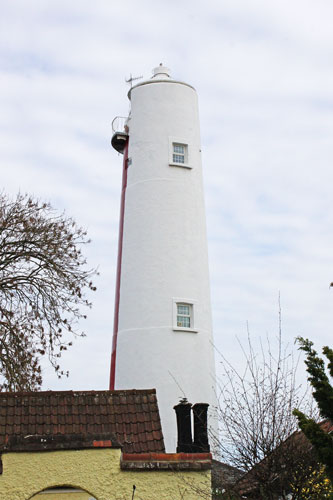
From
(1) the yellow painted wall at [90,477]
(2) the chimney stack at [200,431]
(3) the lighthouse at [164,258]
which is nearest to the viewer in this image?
(1) the yellow painted wall at [90,477]

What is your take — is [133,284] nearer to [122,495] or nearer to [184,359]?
[184,359]

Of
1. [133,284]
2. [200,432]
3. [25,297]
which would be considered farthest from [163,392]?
[200,432]

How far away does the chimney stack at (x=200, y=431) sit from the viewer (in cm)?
1077

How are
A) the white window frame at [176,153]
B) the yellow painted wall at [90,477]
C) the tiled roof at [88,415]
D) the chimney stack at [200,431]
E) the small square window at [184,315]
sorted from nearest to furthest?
the yellow painted wall at [90,477]
the chimney stack at [200,431]
the tiled roof at [88,415]
the small square window at [184,315]
the white window frame at [176,153]

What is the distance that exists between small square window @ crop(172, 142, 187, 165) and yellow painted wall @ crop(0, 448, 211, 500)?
48.6 feet

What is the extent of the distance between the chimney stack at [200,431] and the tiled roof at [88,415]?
3.61 feet

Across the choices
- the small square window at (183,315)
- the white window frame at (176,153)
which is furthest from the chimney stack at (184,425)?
the white window frame at (176,153)

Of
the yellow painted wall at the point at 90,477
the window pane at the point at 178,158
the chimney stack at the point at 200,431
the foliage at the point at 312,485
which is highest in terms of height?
the window pane at the point at 178,158

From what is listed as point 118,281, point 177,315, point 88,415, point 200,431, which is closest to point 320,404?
point 200,431

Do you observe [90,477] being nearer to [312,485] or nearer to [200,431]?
[200,431]

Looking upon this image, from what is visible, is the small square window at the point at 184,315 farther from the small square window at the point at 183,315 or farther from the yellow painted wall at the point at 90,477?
the yellow painted wall at the point at 90,477

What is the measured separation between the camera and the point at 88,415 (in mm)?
12391

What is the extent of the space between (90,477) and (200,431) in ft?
7.93

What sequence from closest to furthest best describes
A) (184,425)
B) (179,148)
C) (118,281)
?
(184,425) < (118,281) < (179,148)
